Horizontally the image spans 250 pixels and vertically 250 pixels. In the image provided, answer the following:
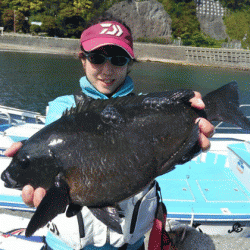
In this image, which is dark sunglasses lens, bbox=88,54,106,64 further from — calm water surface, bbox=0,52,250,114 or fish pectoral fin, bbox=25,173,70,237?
calm water surface, bbox=0,52,250,114

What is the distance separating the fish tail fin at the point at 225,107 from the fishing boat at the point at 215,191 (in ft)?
6.68

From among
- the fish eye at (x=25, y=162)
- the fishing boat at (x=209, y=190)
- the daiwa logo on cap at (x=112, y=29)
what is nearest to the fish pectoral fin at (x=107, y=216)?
the fish eye at (x=25, y=162)

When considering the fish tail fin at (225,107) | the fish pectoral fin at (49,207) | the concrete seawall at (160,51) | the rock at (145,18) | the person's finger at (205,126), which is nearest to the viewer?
the fish pectoral fin at (49,207)

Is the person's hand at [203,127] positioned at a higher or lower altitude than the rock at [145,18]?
higher

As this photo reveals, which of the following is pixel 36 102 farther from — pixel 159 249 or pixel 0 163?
pixel 159 249

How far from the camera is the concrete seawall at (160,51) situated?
4575 cm

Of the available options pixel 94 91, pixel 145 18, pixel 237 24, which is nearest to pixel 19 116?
pixel 94 91

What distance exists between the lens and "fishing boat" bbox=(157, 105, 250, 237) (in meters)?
4.39

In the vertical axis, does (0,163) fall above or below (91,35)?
below

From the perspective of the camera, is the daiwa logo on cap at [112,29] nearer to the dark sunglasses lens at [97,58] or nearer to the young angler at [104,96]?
the young angler at [104,96]

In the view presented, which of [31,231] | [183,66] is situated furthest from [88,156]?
[183,66]

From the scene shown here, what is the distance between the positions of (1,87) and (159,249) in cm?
2209

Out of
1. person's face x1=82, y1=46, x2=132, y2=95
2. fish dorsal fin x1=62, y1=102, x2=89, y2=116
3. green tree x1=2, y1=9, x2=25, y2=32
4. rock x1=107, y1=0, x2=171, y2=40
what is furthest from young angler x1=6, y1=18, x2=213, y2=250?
green tree x1=2, y1=9, x2=25, y2=32

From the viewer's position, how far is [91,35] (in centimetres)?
185
